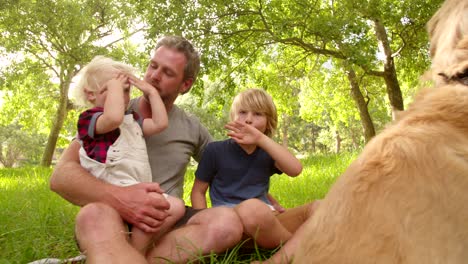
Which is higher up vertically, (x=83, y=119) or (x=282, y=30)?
(x=282, y=30)

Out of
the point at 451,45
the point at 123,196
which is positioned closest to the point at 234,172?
the point at 123,196

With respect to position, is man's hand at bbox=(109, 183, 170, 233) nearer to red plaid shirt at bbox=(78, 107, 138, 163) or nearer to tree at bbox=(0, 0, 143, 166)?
red plaid shirt at bbox=(78, 107, 138, 163)

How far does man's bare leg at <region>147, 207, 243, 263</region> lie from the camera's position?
2660 mm

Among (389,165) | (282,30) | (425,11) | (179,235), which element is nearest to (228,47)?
(282,30)

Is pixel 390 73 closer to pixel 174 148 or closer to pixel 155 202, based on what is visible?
pixel 174 148

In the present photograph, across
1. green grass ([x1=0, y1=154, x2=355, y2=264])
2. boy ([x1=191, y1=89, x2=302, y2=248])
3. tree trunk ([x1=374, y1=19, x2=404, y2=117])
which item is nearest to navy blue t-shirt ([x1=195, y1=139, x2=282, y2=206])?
boy ([x1=191, y1=89, x2=302, y2=248])

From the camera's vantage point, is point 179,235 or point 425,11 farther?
point 425,11

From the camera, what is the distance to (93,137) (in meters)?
2.77

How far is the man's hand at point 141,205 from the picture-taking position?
2541 millimetres

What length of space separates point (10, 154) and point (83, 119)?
5322 cm

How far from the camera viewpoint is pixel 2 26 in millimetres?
16906

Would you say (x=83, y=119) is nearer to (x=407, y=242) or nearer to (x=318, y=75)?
(x=407, y=242)

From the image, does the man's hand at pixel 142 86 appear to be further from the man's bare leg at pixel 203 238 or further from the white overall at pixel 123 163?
the man's bare leg at pixel 203 238

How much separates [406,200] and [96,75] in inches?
98.8
